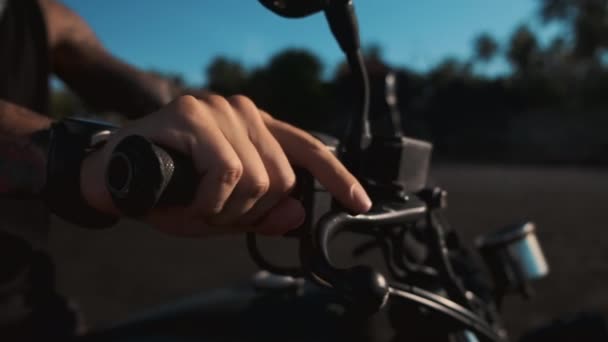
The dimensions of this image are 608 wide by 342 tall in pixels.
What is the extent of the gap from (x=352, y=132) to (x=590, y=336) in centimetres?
83

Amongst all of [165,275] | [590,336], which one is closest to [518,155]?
[165,275]

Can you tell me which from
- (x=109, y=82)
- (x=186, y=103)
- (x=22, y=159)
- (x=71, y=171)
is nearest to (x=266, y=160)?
(x=186, y=103)

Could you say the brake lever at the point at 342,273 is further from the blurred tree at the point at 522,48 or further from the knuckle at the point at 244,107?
the blurred tree at the point at 522,48

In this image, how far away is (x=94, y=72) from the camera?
2.40 m

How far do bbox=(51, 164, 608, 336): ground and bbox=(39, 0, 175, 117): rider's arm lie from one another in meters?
1.56

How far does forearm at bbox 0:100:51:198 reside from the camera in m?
0.93

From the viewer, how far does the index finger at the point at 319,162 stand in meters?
0.88

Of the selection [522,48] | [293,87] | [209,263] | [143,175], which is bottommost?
[209,263]

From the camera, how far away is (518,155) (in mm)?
31844

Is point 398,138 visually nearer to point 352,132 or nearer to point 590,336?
point 352,132

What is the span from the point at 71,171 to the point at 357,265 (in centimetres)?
46

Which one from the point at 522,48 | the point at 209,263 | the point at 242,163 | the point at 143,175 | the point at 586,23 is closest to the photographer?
the point at 143,175

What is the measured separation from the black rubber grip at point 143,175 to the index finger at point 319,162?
0.20 meters

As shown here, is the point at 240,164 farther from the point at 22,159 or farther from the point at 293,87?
the point at 293,87
